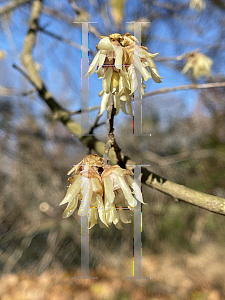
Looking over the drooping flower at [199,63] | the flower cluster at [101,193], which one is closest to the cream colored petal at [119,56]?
the flower cluster at [101,193]

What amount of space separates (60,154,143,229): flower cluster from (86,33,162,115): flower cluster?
0.37 feet

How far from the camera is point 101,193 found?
11.8 inches

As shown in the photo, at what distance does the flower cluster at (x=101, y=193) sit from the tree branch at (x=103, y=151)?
143 mm

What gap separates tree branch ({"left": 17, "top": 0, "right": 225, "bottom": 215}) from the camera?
0.38 meters

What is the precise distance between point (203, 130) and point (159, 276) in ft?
5.21

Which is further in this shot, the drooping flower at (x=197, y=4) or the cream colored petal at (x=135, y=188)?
the drooping flower at (x=197, y=4)

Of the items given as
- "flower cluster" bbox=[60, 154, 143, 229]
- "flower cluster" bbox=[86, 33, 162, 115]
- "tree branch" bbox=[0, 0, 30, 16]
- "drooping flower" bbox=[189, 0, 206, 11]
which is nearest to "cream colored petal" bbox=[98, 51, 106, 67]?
"flower cluster" bbox=[86, 33, 162, 115]

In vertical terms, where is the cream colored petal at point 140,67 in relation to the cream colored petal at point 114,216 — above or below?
above

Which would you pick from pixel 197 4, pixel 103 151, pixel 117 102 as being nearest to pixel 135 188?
pixel 117 102

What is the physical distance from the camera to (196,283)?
217 cm

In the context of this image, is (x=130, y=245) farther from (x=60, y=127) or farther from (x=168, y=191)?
(x=168, y=191)

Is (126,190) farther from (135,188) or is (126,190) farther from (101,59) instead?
(101,59)

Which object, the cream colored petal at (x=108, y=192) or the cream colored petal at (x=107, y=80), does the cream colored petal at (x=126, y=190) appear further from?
the cream colored petal at (x=107, y=80)

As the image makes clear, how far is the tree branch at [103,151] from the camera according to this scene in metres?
0.38
